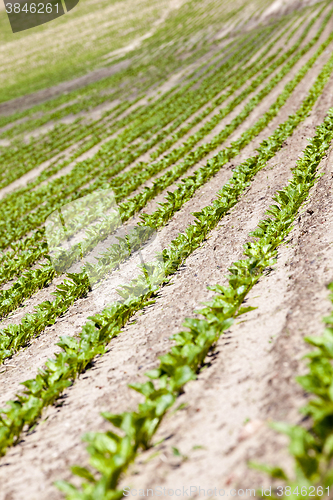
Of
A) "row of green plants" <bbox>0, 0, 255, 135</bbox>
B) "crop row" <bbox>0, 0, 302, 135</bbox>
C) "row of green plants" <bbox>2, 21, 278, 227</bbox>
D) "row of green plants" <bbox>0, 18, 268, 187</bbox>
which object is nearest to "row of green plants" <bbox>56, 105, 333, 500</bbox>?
"row of green plants" <bbox>2, 21, 278, 227</bbox>

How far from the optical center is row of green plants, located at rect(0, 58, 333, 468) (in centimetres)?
397

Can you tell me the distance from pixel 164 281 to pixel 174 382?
11.3 ft

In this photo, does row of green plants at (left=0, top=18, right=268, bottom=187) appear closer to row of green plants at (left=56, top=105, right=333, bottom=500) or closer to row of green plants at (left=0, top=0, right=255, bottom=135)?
row of green plants at (left=0, top=0, right=255, bottom=135)

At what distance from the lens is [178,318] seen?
518 centimetres

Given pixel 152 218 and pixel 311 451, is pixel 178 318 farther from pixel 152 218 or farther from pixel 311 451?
pixel 152 218

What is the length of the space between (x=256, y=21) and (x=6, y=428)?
60.0m

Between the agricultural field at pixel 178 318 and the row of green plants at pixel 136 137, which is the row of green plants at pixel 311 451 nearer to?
the agricultural field at pixel 178 318

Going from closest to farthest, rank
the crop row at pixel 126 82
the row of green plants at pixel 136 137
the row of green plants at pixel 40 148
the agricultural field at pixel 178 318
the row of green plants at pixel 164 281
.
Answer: the agricultural field at pixel 178 318
the row of green plants at pixel 164 281
the row of green plants at pixel 136 137
the row of green plants at pixel 40 148
the crop row at pixel 126 82

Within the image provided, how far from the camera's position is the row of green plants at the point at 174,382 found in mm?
2588

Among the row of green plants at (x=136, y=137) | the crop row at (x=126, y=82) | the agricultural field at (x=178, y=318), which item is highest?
the crop row at (x=126, y=82)

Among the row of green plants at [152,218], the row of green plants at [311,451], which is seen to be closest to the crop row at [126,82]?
the row of green plants at [152,218]

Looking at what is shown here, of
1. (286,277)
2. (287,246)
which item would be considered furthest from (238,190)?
(286,277)

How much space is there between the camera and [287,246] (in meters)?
5.92

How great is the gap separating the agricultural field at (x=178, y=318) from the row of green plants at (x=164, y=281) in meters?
0.03
